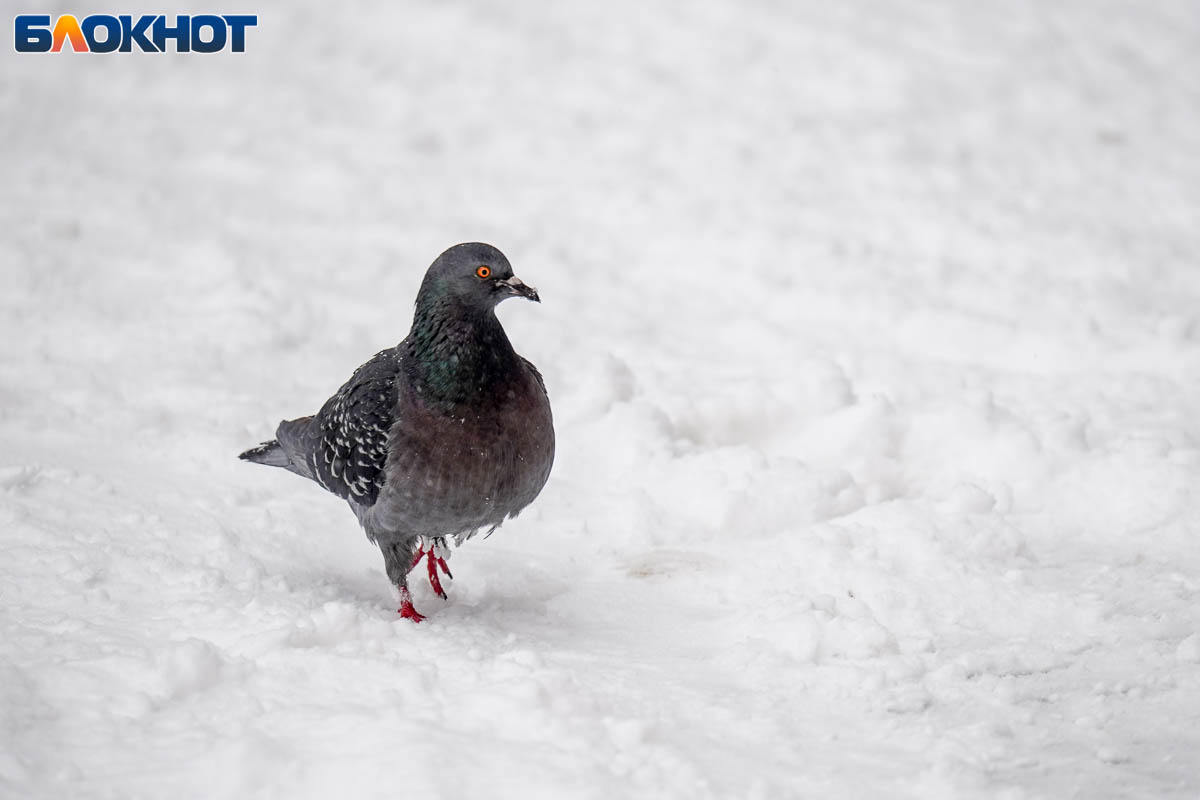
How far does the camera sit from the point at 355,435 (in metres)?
4.05

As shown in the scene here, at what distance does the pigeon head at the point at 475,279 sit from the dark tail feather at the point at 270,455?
102cm

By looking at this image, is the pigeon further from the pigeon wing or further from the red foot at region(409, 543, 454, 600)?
the red foot at region(409, 543, 454, 600)

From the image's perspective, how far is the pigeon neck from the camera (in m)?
3.90

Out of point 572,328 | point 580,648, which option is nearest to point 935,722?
point 580,648

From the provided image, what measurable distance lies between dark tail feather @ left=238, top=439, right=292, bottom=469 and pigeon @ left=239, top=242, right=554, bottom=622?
450mm

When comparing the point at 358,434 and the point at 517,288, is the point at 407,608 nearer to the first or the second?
the point at 358,434

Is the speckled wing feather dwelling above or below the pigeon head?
below

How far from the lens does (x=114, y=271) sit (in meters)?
6.54

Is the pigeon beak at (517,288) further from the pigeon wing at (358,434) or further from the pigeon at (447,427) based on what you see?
the pigeon wing at (358,434)

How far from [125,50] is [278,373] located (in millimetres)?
4756

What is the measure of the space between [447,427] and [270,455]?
3.55ft
